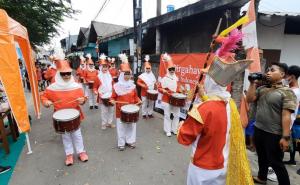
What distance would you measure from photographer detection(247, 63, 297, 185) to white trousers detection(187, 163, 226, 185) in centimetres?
114

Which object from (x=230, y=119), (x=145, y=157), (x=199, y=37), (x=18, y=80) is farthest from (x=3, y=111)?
(x=199, y=37)

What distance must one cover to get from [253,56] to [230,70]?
96.4 inches

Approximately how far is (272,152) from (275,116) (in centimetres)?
50

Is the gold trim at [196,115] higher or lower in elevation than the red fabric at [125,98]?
higher

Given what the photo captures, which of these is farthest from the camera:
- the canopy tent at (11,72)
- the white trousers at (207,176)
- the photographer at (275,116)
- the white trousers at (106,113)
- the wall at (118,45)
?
the wall at (118,45)

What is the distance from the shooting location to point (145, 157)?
15.3 ft

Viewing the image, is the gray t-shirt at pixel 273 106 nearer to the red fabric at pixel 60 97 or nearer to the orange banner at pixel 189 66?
the orange banner at pixel 189 66

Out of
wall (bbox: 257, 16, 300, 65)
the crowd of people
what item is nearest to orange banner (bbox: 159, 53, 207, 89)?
the crowd of people

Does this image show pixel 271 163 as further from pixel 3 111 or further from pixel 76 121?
pixel 3 111

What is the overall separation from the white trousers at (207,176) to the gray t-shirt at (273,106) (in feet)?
4.06

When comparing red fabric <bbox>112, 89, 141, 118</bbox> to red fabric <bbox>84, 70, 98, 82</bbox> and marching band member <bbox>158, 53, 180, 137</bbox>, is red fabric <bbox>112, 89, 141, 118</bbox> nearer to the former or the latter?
marching band member <bbox>158, 53, 180, 137</bbox>

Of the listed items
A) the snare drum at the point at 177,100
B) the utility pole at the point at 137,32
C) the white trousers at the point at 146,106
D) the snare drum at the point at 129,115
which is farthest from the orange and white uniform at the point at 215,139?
the utility pole at the point at 137,32

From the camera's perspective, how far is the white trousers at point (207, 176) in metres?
2.32

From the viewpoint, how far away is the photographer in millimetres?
2926
